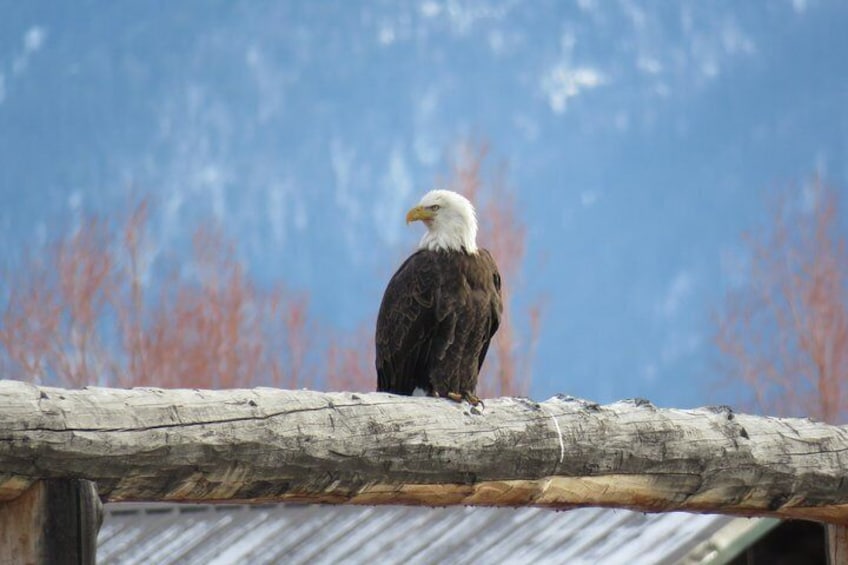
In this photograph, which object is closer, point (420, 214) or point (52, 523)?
point (52, 523)

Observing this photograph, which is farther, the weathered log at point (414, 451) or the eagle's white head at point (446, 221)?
the eagle's white head at point (446, 221)

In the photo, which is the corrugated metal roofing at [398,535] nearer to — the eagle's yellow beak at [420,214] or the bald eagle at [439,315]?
the bald eagle at [439,315]

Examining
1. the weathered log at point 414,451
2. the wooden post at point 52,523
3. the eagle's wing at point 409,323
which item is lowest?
the wooden post at point 52,523

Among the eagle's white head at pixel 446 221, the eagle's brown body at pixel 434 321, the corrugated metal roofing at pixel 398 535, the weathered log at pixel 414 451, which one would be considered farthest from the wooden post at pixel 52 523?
the corrugated metal roofing at pixel 398 535

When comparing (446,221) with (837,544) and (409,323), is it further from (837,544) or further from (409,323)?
(837,544)

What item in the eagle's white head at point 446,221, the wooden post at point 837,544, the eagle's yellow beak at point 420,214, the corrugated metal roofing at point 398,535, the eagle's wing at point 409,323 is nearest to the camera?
the wooden post at point 837,544

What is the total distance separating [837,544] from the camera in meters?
5.46

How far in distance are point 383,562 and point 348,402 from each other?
13.7 ft

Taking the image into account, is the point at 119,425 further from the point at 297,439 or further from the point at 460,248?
the point at 460,248

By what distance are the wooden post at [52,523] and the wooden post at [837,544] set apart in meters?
3.22

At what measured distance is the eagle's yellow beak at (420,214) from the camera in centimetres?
643

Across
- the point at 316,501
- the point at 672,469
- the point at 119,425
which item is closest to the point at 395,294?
the point at 672,469

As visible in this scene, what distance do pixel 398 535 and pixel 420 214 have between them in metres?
2.37

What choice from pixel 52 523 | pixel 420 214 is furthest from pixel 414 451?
pixel 420 214
